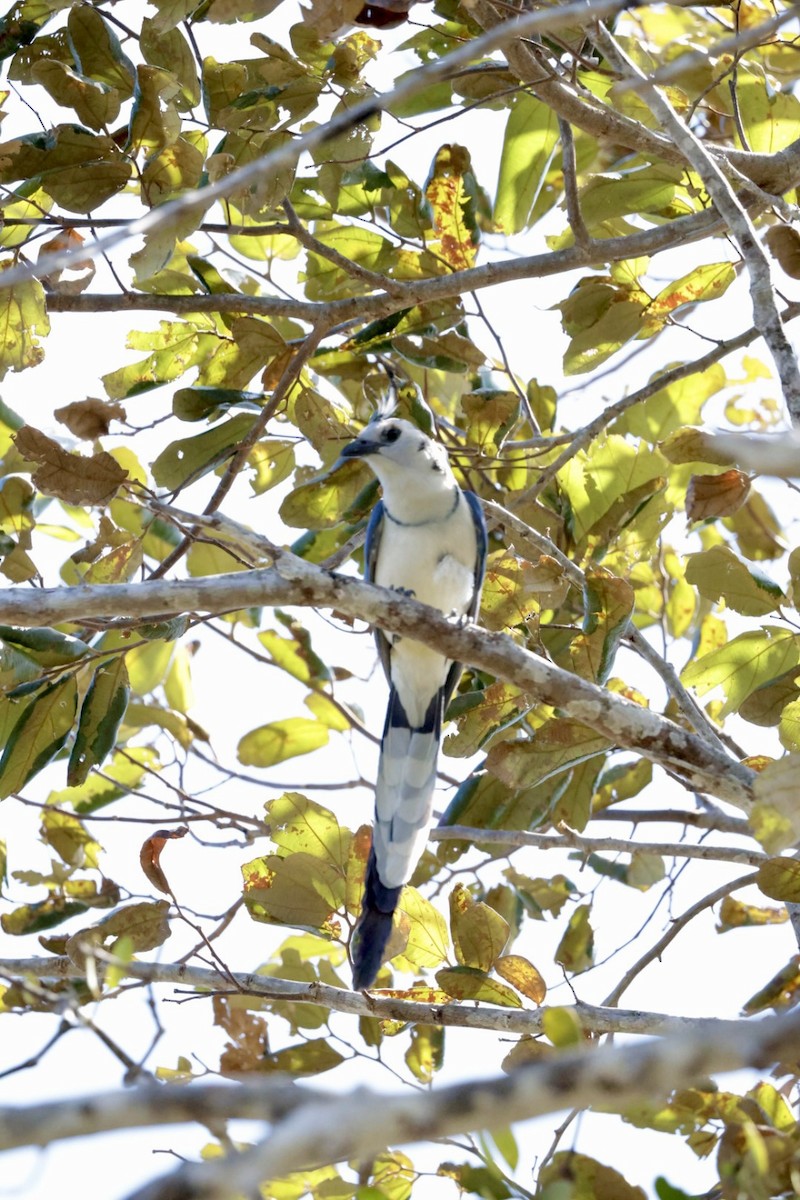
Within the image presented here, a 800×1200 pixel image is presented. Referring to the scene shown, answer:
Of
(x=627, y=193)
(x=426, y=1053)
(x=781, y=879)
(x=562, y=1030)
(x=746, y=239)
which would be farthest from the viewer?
(x=627, y=193)

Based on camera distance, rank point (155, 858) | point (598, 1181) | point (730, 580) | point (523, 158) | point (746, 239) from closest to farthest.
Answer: point (598, 1181) → point (746, 239) → point (155, 858) → point (730, 580) → point (523, 158)

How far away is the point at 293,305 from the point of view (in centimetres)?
436

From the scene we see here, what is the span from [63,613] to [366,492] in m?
1.89

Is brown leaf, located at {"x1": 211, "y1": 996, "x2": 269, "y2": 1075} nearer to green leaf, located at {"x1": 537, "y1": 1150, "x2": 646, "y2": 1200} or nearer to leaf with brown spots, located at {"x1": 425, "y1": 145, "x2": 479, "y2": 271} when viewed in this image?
green leaf, located at {"x1": 537, "y1": 1150, "x2": 646, "y2": 1200}

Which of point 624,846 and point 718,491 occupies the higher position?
point 718,491

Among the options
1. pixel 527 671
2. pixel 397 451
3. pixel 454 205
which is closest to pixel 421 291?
pixel 454 205

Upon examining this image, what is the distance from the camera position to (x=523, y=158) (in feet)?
14.9

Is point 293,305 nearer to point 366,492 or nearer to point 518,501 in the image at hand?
point 366,492

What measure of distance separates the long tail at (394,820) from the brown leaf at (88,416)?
5.40 ft

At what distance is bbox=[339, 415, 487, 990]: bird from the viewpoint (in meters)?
4.84

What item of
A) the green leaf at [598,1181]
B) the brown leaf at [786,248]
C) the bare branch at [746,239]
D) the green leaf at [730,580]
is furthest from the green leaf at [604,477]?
the green leaf at [598,1181]

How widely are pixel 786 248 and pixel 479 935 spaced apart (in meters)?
2.29

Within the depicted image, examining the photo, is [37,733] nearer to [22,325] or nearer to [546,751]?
[22,325]

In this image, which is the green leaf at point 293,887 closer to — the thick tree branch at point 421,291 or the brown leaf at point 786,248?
the thick tree branch at point 421,291
